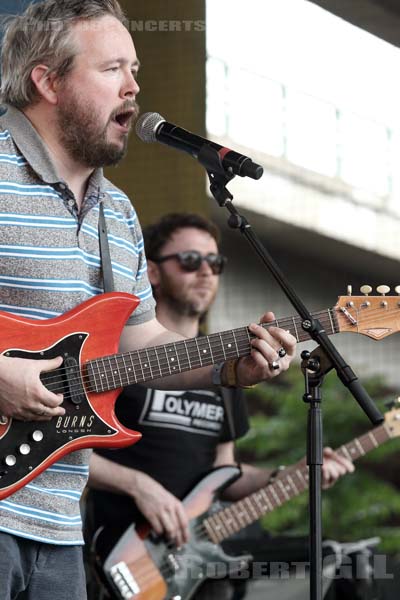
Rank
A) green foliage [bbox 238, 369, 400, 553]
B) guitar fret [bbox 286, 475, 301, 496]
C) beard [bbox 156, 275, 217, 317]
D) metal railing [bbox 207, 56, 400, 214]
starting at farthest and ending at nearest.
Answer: green foliage [bbox 238, 369, 400, 553] → metal railing [bbox 207, 56, 400, 214] → guitar fret [bbox 286, 475, 301, 496] → beard [bbox 156, 275, 217, 317]

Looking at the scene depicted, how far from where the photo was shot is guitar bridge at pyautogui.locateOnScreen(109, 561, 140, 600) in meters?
3.33

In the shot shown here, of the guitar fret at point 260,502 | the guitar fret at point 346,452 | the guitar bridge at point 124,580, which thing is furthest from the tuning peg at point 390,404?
the guitar bridge at point 124,580

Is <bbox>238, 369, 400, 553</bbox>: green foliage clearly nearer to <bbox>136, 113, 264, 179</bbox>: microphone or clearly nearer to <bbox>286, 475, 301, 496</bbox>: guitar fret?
<bbox>286, 475, 301, 496</bbox>: guitar fret

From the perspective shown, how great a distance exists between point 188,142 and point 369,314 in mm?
583

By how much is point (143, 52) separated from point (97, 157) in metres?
1.99

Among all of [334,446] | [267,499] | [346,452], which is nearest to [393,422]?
[346,452]

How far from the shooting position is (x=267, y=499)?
3.80m

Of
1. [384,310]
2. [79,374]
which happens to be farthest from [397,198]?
[79,374]

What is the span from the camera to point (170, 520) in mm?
3404

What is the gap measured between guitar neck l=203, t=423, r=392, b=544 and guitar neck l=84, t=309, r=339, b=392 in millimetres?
1269

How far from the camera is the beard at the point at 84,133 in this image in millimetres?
2375

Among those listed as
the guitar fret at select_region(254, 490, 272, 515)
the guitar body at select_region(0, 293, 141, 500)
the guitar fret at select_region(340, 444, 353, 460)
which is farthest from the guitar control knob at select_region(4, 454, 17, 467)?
the guitar fret at select_region(340, 444, 353, 460)

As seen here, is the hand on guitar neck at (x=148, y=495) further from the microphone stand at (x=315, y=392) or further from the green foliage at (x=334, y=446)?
the green foliage at (x=334, y=446)

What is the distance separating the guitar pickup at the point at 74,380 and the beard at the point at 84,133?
45 cm
